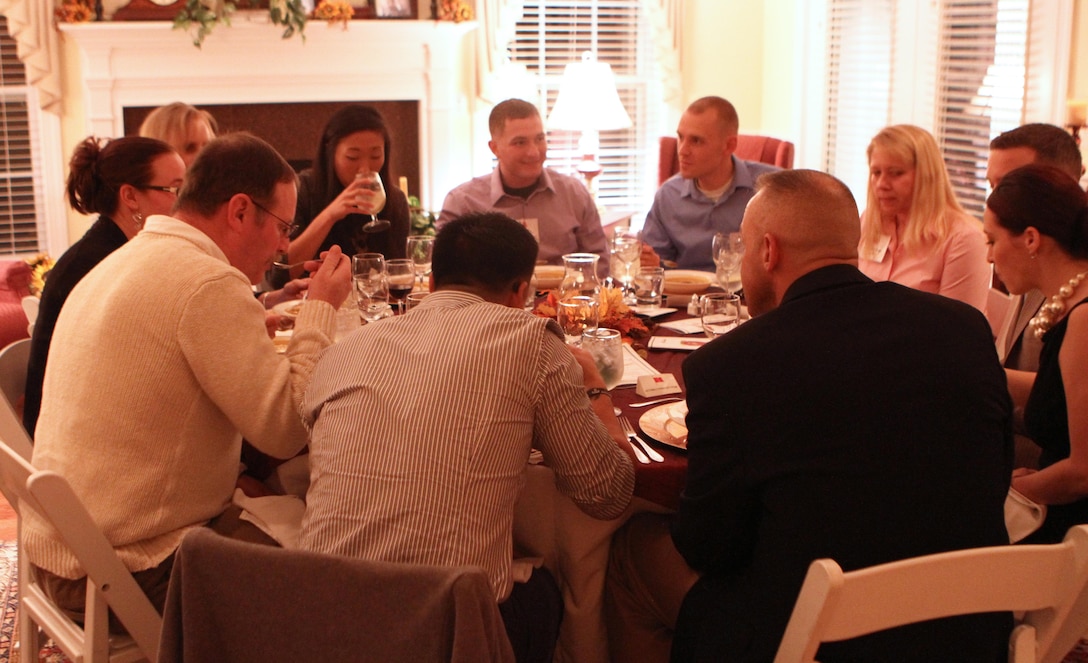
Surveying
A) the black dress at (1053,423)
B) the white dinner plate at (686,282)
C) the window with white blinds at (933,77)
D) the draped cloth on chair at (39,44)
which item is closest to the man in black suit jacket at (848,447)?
the black dress at (1053,423)

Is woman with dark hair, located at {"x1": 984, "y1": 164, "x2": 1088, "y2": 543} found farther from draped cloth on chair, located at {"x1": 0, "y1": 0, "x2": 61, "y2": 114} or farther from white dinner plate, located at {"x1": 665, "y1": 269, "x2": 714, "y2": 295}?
draped cloth on chair, located at {"x1": 0, "y1": 0, "x2": 61, "y2": 114}

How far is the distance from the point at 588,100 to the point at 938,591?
4.71m

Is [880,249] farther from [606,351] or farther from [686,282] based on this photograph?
[606,351]

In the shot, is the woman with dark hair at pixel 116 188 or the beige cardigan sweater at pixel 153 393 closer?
the beige cardigan sweater at pixel 153 393

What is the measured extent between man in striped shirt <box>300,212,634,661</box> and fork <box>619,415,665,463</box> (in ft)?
0.25

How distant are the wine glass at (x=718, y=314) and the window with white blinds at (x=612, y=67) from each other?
3996 millimetres

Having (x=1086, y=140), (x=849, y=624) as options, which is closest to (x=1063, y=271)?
(x=849, y=624)

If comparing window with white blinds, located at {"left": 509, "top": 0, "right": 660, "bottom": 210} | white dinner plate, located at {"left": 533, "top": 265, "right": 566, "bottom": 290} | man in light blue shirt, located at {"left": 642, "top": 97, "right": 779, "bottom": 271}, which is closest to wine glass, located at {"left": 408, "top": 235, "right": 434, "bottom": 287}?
white dinner plate, located at {"left": 533, "top": 265, "right": 566, "bottom": 290}

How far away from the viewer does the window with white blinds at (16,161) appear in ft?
18.1

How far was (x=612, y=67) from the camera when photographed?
21.1 ft

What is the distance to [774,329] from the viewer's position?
158 cm

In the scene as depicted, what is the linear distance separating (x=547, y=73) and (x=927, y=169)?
3.53 m

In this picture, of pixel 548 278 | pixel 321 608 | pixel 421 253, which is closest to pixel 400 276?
pixel 421 253

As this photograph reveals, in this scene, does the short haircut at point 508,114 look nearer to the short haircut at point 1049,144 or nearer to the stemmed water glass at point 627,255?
the stemmed water glass at point 627,255
